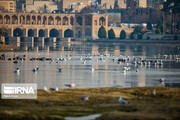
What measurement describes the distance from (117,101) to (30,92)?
13.1ft

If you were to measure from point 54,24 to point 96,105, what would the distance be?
15550 cm

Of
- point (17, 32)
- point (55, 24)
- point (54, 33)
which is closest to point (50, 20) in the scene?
point (55, 24)

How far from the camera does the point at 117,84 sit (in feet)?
95.6

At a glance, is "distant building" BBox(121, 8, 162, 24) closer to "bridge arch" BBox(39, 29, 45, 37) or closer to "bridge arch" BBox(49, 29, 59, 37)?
"bridge arch" BBox(49, 29, 59, 37)

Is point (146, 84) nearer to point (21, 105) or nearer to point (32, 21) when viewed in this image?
point (21, 105)

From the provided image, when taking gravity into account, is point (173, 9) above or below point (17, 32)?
above

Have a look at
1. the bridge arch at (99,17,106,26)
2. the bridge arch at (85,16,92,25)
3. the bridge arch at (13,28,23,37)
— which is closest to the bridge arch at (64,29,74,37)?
the bridge arch at (85,16,92,25)

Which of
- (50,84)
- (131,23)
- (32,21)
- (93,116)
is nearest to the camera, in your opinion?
(93,116)

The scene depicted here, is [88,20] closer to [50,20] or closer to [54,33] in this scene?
[54,33]

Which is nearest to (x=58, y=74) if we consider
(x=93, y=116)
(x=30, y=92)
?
(x=30, y=92)

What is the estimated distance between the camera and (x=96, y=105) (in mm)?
20328

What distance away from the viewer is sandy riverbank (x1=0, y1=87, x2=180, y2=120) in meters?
17.7

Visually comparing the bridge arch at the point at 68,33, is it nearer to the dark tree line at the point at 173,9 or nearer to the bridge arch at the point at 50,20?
the bridge arch at the point at 50,20

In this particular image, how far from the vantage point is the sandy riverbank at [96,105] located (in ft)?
58.2
